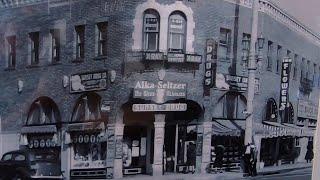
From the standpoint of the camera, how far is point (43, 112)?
2447mm

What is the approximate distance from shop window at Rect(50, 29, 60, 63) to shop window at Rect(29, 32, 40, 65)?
0.08m

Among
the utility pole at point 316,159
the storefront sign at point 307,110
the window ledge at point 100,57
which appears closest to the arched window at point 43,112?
the window ledge at point 100,57

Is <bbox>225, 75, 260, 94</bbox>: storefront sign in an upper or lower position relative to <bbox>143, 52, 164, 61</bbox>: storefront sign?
lower

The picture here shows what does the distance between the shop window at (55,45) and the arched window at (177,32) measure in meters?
0.55

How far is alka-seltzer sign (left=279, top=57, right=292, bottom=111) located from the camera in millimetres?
2402

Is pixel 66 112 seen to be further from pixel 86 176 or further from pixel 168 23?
pixel 168 23

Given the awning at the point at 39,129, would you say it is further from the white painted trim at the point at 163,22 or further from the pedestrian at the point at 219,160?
the pedestrian at the point at 219,160

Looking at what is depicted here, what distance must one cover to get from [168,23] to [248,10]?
390mm

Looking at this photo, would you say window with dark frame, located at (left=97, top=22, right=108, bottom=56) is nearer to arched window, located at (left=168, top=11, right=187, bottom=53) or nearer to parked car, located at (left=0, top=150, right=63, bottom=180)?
arched window, located at (left=168, top=11, right=187, bottom=53)

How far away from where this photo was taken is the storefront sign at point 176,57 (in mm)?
2197

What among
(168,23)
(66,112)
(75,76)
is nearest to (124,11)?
(168,23)

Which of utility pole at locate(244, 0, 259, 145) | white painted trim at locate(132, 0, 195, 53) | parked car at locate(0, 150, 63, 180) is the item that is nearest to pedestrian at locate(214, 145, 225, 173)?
utility pole at locate(244, 0, 259, 145)

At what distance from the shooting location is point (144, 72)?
87.9 inches

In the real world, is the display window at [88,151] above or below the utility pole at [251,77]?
below
